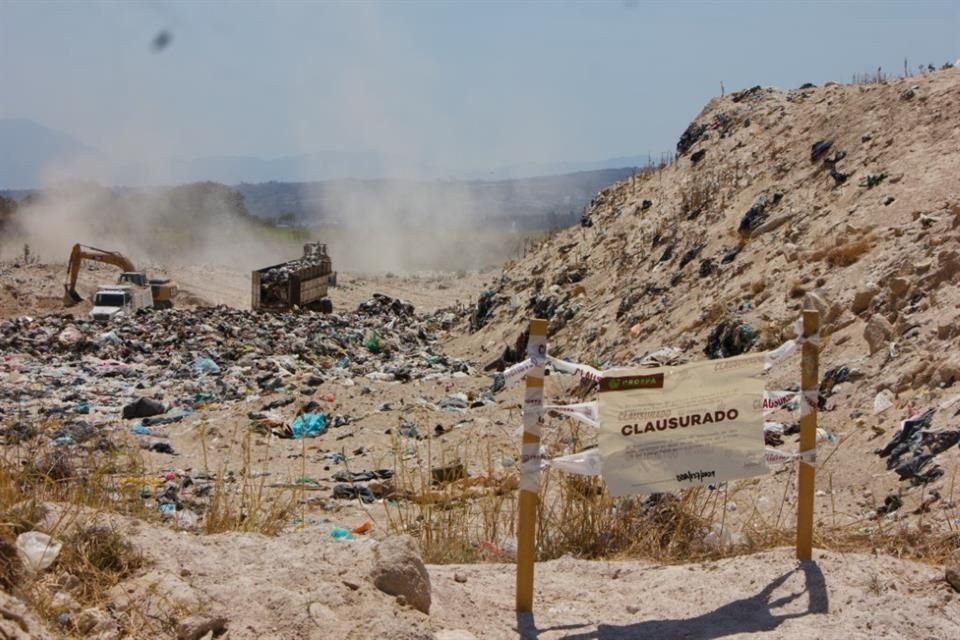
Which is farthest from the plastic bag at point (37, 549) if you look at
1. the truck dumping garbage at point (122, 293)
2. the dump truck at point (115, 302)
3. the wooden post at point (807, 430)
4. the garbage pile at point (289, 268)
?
the garbage pile at point (289, 268)

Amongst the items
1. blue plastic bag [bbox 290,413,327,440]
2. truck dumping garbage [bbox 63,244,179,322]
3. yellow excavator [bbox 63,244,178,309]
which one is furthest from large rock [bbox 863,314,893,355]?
yellow excavator [bbox 63,244,178,309]

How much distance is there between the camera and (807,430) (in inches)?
191

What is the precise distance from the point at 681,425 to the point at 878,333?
6.21 meters

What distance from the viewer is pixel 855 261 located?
40.8ft

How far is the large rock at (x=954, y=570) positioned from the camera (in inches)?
181

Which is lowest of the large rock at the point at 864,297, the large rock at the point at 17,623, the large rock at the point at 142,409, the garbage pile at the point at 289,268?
the large rock at the point at 17,623

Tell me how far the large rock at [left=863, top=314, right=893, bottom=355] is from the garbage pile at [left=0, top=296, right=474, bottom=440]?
598 cm

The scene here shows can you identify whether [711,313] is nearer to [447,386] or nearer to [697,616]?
[447,386]

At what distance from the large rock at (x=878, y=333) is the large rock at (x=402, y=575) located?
6.87 m

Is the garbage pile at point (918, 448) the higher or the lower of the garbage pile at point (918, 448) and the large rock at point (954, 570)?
the higher

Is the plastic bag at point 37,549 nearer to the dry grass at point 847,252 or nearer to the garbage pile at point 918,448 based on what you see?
the garbage pile at point 918,448

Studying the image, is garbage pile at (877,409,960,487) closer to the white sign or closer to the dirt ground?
the dirt ground

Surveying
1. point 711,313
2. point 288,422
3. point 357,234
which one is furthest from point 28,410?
point 357,234

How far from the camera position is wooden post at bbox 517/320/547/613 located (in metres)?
4.39
